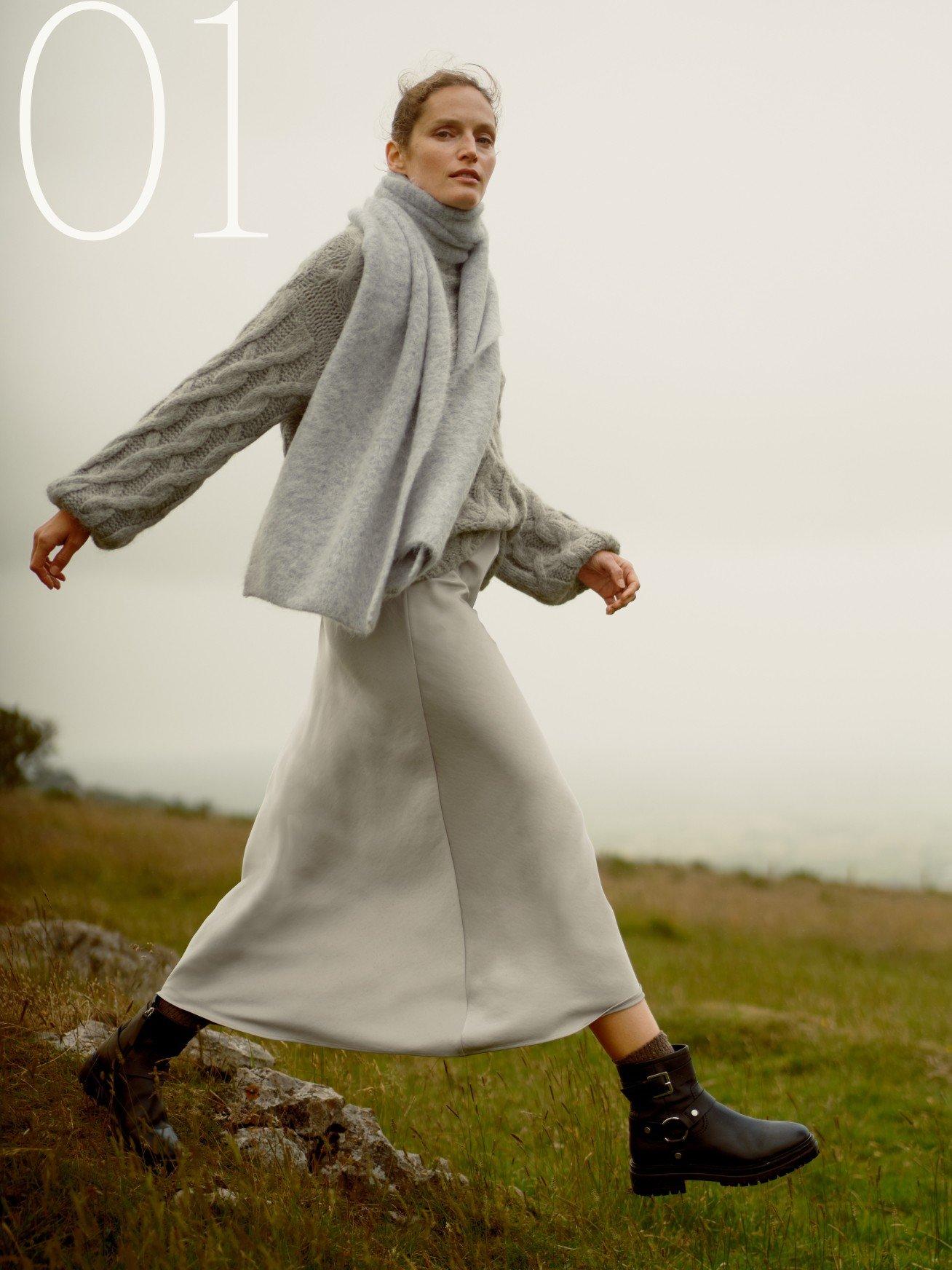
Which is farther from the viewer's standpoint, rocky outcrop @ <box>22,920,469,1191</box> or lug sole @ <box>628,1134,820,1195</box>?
rocky outcrop @ <box>22,920,469,1191</box>

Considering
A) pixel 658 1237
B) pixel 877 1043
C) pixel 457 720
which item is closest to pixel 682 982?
pixel 877 1043

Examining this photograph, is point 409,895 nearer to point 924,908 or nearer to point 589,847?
point 589,847

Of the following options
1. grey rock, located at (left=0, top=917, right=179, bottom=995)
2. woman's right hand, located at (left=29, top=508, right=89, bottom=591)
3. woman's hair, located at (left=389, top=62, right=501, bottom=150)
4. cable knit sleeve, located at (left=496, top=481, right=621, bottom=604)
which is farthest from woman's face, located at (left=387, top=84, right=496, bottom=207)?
grey rock, located at (left=0, top=917, right=179, bottom=995)

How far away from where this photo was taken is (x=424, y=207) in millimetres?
3129

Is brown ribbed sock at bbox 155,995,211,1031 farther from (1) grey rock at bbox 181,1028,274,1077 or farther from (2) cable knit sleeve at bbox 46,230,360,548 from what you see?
(2) cable knit sleeve at bbox 46,230,360,548

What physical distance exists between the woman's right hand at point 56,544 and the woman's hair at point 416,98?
4.33ft

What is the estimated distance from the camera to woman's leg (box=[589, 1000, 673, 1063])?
2832 mm

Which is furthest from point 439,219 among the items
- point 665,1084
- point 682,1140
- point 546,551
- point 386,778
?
point 682,1140

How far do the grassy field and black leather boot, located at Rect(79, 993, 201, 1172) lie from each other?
2.8 inches

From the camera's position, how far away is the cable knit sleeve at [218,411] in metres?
2.83

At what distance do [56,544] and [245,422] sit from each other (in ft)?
1.67

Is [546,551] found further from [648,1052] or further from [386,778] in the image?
[648,1052]

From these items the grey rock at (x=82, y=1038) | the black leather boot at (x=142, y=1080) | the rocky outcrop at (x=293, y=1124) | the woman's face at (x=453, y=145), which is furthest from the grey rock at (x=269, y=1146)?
the woman's face at (x=453, y=145)

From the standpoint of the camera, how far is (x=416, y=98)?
10.6 feet
